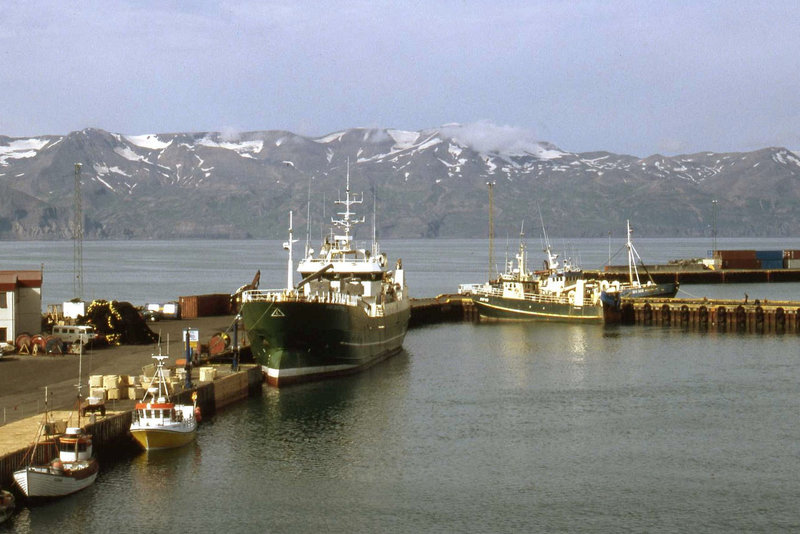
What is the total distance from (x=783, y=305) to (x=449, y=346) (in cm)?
3755

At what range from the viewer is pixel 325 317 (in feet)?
196

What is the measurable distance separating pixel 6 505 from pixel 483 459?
19.3 meters

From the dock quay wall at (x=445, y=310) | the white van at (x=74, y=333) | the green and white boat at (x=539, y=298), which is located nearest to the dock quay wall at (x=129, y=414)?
the white van at (x=74, y=333)

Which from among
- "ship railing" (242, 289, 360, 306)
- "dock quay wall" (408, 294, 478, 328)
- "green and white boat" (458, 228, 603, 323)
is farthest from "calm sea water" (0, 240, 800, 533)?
"dock quay wall" (408, 294, 478, 328)

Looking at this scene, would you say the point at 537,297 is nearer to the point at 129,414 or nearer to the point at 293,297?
the point at 293,297

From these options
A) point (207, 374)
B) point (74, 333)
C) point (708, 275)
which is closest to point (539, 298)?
point (74, 333)

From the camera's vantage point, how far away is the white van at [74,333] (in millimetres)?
64562

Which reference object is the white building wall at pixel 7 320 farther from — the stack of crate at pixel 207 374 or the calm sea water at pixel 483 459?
the calm sea water at pixel 483 459

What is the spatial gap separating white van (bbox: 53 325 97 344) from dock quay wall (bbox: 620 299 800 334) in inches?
2291

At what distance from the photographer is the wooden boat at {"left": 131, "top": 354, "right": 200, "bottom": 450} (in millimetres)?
42906

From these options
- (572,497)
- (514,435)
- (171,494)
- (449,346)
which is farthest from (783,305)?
(171,494)

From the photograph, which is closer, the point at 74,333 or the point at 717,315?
the point at 74,333

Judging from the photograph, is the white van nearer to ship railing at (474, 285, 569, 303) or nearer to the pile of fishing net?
the pile of fishing net

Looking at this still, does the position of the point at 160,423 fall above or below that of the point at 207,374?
below
